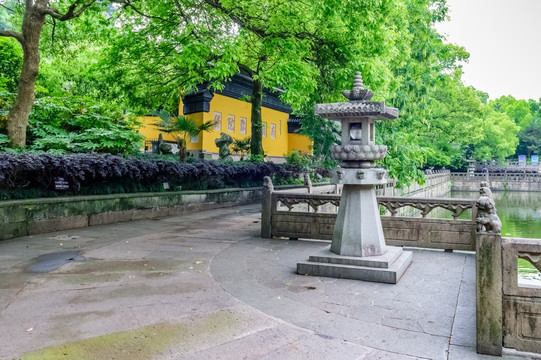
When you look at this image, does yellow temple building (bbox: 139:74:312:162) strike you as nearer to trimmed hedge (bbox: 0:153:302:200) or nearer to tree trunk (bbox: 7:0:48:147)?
trimmed hedge (bbox: 0:153:302:200)

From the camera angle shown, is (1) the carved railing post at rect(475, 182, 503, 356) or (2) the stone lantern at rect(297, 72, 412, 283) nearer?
(1) the carved railing post at rect(475, 182, 503, 356)

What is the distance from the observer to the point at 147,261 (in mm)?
6227

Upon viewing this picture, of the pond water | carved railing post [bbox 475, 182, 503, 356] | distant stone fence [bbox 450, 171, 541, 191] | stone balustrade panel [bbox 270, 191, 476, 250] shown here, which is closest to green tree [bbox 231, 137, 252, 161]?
stone balustrade panel [bbox 270, 191, 476, 250]

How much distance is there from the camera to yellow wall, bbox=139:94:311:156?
68.6ft

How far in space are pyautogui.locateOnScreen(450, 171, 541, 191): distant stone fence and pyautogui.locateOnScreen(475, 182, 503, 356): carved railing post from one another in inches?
2019

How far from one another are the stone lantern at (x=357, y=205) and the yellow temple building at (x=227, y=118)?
1280cm

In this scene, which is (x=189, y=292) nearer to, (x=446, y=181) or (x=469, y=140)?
(x=469, y=140)

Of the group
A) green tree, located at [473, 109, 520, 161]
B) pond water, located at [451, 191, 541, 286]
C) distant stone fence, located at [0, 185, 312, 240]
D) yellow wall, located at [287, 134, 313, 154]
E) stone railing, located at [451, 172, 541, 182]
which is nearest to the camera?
distant stone fence, located at [0, 185, 312, 240]

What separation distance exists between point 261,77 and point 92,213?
6.76 metres

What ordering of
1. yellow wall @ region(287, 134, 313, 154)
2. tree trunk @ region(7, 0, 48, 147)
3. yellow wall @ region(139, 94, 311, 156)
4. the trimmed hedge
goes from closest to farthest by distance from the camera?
the trimmed hedge → tree trunk @ region(7, 0, 48, 147) → yellow wall @ region(139, 94, 311, 156) → yellow wall @ region(287, 134, 313, 154)

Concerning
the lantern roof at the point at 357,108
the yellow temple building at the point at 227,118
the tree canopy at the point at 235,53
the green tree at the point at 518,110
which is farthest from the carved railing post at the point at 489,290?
the green tree at the point at 518,110

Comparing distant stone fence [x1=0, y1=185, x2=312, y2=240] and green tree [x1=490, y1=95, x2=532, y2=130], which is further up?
green tree [x1=490, y1=95, x2=532, y2=130]

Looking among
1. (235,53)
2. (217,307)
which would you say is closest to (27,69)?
(235,53)

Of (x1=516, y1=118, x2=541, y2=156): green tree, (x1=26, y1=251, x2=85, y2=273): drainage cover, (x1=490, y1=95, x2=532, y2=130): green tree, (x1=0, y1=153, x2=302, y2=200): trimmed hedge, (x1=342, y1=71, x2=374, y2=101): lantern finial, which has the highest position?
(x1=490, y1=95, x2=532, y2=130): green tree
